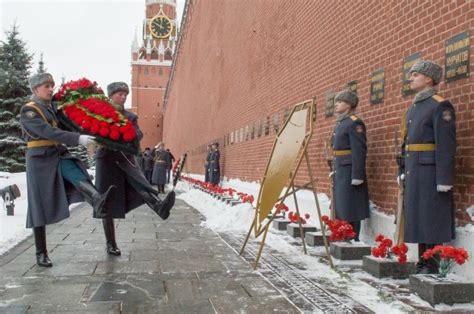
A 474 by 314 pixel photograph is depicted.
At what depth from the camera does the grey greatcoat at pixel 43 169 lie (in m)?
4.80

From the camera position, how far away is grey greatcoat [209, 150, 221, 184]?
17219mm

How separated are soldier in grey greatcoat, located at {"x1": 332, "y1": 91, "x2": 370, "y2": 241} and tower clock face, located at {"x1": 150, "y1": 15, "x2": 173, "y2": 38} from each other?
79534 millimetres

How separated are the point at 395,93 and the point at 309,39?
3562mm

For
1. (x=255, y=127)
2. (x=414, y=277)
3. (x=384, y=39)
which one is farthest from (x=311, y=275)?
(x=255, y=127)

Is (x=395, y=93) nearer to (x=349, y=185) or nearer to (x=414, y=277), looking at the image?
(x=349, y=185)

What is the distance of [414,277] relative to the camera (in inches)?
151

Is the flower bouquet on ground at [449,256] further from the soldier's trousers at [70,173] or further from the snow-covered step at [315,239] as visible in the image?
the soldier's trousers at [70,173]

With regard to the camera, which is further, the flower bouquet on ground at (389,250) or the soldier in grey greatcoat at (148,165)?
the soldier in grey greatcoat at (148,165)

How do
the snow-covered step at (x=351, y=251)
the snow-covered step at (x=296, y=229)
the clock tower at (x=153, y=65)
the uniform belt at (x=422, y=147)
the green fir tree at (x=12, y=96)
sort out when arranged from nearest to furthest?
1. the uniform belt at (x=422, y=147)
2. the snow-covered step at (x=351, y=251)
3. the snow-covered step at (x=296, y=229)
4. the green fir tree at (x=12, y=96)
5. the clock tower at (x=153, y=65)

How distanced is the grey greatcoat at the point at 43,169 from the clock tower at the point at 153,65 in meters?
68.4

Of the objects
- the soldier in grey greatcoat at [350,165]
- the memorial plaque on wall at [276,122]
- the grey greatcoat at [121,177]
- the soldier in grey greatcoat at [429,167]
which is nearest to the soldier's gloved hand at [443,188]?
the soldier in grey greatcoat at [429,167]

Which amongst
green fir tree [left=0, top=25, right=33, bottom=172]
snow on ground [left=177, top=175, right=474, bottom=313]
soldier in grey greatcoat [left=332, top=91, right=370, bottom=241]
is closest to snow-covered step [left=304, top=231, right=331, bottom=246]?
snow on ground [left=177, top=175, right=474, bottom=313]

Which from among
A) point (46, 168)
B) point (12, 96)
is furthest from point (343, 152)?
point (12, 96)

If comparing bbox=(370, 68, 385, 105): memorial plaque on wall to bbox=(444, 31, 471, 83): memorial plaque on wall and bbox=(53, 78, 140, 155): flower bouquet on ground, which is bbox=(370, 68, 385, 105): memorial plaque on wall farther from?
bbox=(53, 78, 140, 155): flower bouquet on ground
